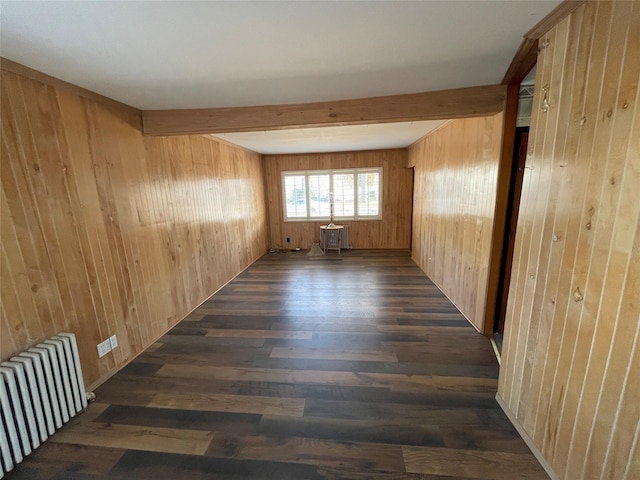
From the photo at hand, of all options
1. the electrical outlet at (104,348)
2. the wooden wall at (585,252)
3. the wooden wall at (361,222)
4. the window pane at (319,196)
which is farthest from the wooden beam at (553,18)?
the window pane at (319,196)

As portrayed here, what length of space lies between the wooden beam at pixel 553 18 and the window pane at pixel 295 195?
5.59 metres

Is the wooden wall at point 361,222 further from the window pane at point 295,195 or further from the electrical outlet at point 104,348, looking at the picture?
the electrical outlet at point 104,348

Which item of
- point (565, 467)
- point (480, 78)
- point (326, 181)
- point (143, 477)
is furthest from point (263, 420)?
point (326, 181)

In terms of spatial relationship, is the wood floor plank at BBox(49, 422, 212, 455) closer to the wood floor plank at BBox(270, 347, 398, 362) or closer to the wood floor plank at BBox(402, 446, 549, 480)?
the wood floor plank at BBox(270, 347, 398, 362)

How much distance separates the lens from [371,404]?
186cm

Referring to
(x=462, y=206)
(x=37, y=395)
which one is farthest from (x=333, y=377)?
(x=462, y=206)

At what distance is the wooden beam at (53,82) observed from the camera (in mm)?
1549

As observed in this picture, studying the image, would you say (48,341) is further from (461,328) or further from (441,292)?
(441,292)

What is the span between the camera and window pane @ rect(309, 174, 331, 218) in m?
6.68

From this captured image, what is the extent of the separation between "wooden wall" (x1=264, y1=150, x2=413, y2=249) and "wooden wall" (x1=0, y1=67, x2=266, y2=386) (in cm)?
317

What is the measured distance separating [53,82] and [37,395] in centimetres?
210

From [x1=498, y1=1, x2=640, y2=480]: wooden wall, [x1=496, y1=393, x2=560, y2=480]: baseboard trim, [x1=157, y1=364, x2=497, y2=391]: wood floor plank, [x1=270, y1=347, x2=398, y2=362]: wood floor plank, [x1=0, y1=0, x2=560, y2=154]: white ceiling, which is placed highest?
[x1=0, y1=0, x2=560, y2=154]: white ceiling

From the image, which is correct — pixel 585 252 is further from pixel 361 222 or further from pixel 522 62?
pixel 361 222

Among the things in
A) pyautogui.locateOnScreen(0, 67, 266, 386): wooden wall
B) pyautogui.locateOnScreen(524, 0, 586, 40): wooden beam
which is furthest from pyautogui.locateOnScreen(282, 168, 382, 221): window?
pyautogui.locateOnScreen(524, 0, 586, 40): wooden beam
